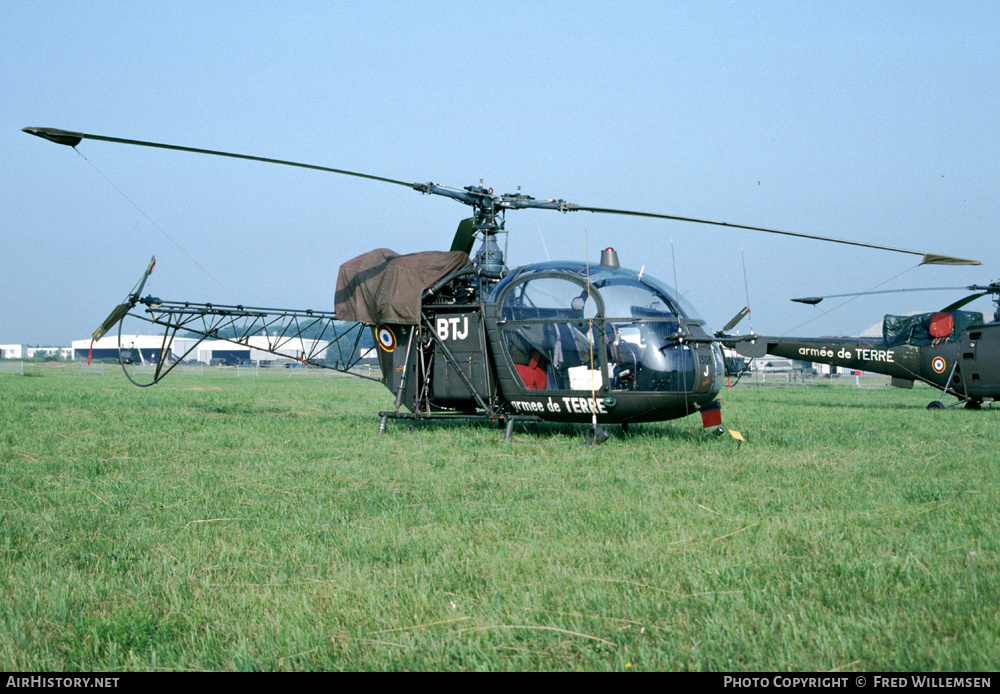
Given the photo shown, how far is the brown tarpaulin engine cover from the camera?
1133 centimetres

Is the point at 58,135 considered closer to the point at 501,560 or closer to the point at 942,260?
the point at 501,560

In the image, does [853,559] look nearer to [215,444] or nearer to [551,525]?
[551,525]

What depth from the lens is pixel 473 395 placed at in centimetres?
1117

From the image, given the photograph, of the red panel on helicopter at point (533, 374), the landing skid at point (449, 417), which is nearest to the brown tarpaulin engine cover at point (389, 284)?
the landing skid at point (449, 417)

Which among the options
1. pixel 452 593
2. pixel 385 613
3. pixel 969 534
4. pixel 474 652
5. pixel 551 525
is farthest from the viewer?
pixel 551 525

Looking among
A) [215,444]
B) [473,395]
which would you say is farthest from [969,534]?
[215,444]

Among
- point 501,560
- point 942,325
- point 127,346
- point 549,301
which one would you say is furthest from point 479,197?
point 127,346

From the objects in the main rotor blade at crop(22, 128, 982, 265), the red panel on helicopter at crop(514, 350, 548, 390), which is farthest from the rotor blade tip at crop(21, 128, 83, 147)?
the red panel on helicopter at crop(514, 350, 548, 390)

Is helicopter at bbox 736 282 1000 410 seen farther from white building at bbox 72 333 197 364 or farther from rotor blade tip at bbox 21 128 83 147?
white building at bbox 72 333 197 364

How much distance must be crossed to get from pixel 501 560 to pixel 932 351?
16.4 meters

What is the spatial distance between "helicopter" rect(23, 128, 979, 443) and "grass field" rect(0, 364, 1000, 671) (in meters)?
1.30

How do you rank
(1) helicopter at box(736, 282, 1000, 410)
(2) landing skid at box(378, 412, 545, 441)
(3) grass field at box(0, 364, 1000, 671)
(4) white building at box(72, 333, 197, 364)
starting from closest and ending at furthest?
(3) grass field at box(0, 364, 1000, 671), (2) landing skid at box(378, 412, 545, 441), (1) helicopter at box(736, 282, 1000, 410), (4) white building at box(72, 333, 197, 364)

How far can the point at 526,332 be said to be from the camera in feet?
34.1

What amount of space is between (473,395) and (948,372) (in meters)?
11.9
